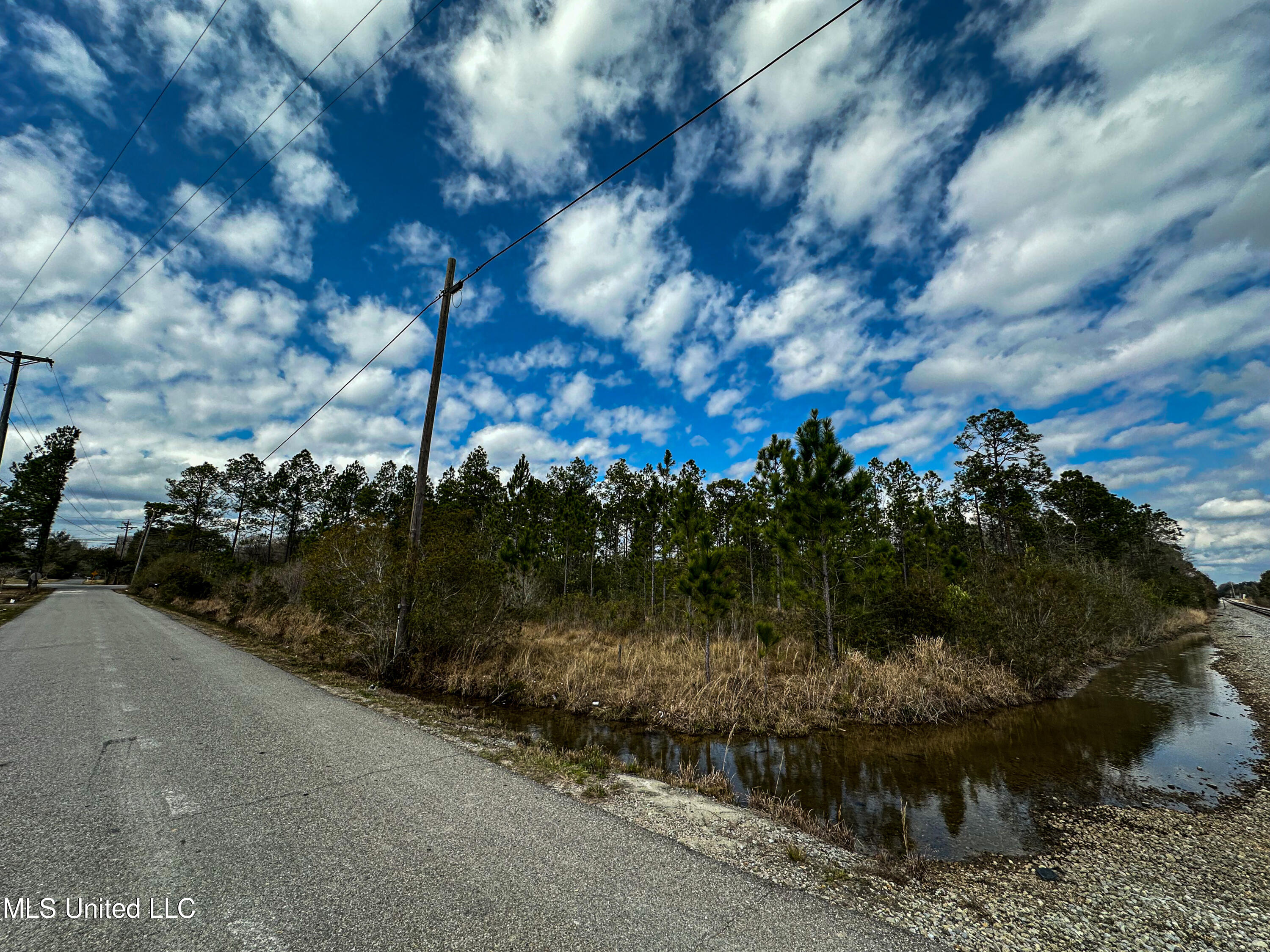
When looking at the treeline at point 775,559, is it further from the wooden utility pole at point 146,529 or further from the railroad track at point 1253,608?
the railroad track at point 1253,608

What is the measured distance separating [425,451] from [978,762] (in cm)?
1186

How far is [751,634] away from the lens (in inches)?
643

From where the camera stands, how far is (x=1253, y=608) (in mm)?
66875

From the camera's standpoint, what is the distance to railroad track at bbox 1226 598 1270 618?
170 ft

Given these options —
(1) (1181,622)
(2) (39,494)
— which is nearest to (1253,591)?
(1) (1181,622)

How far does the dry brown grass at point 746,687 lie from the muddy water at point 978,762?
429mm

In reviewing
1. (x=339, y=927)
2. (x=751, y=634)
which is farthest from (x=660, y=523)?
(x=339, y=927)

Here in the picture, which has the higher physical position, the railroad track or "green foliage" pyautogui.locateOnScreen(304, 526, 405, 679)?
the railroad track

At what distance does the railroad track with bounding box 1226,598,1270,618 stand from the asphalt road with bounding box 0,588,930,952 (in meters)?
71.5

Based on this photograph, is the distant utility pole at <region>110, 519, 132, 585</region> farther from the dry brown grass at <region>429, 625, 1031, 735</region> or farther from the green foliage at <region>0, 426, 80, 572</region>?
the dry brown grass at <region>429, 625, 1031, 735</region>

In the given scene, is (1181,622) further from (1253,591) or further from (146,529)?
(1253,591)

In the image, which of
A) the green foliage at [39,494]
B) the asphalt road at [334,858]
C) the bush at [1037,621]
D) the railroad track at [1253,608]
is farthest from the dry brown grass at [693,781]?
the railroad track at [1253,608]

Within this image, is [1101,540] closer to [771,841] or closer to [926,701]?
[926,701]

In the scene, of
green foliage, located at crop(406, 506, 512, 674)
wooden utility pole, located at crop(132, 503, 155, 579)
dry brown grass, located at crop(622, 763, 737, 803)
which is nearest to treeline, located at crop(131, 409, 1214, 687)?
green foliage, located at crop(406, 506, 512, 674)
